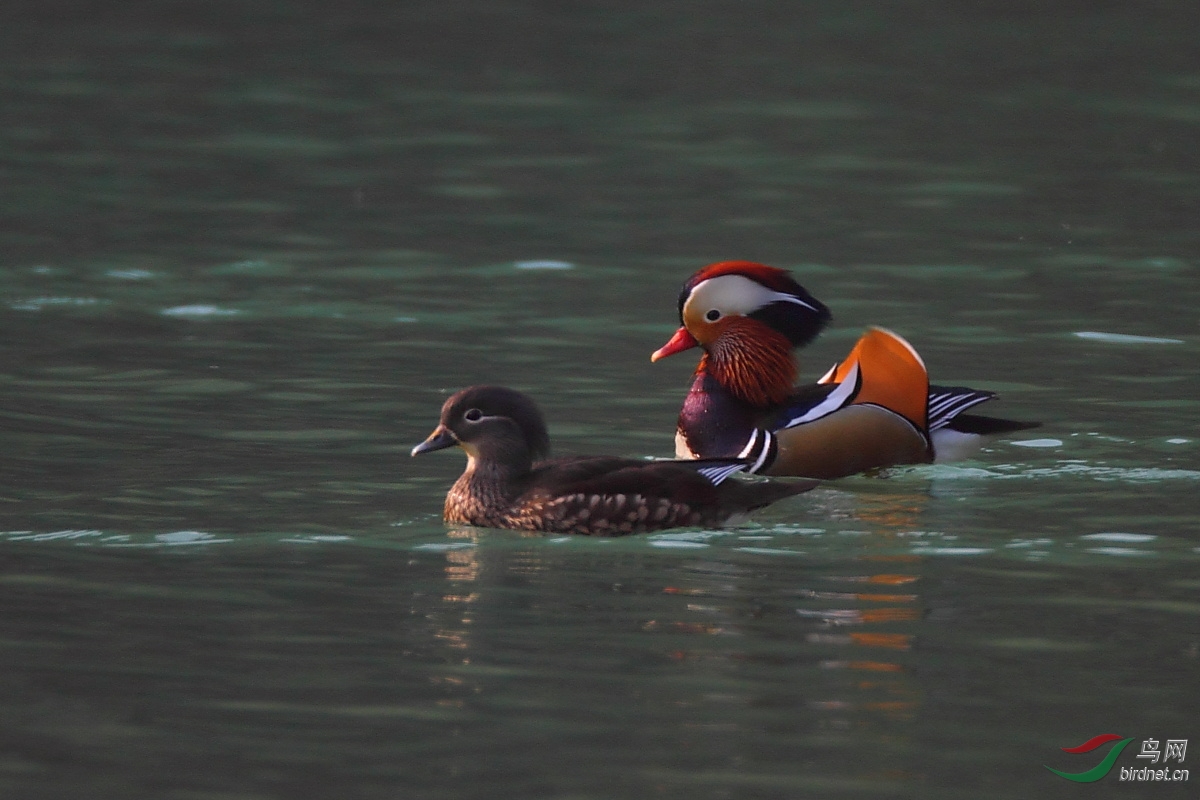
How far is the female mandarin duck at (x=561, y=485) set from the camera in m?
9.57

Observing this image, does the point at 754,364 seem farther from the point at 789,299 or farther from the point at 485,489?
the point at 485,489

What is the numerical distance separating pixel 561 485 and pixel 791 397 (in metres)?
2.31

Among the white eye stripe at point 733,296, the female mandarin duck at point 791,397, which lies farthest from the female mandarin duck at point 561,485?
the white eye stripe at point 733,296

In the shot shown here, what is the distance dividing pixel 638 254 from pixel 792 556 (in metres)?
8.86

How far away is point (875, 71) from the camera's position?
2619 cm

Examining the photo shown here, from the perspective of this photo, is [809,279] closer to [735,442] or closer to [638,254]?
[638,254]

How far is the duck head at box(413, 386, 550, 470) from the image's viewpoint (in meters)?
9.96

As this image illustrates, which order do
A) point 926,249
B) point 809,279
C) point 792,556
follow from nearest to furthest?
point 792,556 → point 809,279 → point 926,249

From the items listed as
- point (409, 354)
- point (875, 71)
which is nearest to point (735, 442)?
point (409, 354)

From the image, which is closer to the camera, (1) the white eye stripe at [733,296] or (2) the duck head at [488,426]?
(2) the duck head at [488,426]

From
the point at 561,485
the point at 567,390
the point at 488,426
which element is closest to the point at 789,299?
the point at 567,390

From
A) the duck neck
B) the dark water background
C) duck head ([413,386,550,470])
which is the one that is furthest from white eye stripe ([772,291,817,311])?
the duck neck

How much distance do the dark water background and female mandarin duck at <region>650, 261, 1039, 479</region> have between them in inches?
12.1

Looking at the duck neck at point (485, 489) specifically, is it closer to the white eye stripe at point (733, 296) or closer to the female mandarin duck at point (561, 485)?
the female mandarin duck at point (561, 485)
